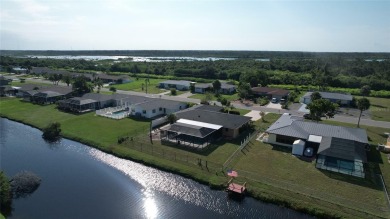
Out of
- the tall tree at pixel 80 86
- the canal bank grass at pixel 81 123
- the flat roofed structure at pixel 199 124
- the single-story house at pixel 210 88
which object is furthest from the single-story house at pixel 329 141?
the tall tree at pixel 80 86

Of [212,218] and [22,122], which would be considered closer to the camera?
[212,218]

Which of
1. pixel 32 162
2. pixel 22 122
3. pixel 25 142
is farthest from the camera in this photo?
pixel 22 122

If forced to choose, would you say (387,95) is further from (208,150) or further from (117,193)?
(117,193)

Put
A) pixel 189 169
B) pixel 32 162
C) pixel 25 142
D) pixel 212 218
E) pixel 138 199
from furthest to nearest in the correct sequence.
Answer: pixel 25 142, pixel 32 162, pixel 189 169, pixel 138 199, pixel 212 218

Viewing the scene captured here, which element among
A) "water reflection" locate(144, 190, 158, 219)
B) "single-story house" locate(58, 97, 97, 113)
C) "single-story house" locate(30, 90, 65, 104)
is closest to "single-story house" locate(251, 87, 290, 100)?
"single-story house" locate(58, 97, 97, 113)

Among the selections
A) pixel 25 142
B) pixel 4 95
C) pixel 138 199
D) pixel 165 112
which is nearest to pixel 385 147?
pixel 138 199

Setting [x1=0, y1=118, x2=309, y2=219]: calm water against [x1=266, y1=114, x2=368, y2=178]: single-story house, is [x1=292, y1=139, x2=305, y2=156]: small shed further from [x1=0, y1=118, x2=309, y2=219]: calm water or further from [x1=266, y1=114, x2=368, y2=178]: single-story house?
[x1=0, y1=118, x2=309, y2=219]: calm water
